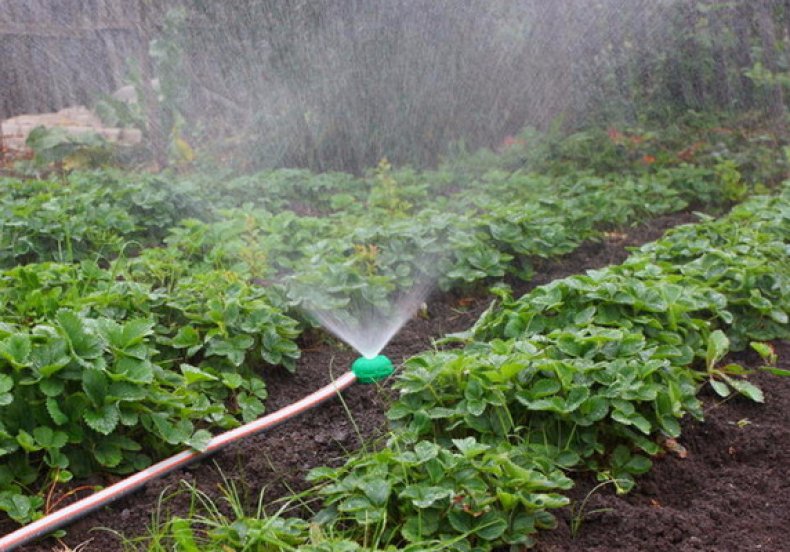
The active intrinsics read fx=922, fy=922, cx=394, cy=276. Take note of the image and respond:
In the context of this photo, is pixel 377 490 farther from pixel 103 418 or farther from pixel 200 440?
pixel 103 418

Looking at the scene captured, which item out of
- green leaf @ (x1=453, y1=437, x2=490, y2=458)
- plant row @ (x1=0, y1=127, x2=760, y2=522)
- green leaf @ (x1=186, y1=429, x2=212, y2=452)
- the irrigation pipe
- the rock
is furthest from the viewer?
the rock

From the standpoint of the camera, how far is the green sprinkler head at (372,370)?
3367 millimetres

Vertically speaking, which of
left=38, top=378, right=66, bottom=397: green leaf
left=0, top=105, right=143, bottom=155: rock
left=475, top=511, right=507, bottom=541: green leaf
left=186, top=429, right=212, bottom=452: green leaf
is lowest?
left=0, top=105, right=143, bottom=155: rock

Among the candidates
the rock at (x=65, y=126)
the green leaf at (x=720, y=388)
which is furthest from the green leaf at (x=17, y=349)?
the rock at (x=65, y=126)

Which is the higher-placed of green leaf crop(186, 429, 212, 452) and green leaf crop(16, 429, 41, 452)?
green leaf crop(16, 429, 41, 452)

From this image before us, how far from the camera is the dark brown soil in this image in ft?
7.84

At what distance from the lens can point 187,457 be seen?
9.16ft

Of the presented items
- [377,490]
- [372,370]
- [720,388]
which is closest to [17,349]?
[377,490]

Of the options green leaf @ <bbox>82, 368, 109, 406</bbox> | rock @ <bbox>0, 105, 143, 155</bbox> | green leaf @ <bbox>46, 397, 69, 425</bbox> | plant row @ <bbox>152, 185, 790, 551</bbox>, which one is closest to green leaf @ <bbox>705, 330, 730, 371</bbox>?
plant row @ <bbox>152, 185, 790, 551</bbox>

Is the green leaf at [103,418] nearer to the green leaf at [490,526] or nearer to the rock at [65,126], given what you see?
the green leaf at [490,526]

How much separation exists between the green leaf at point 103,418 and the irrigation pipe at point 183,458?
174 mm

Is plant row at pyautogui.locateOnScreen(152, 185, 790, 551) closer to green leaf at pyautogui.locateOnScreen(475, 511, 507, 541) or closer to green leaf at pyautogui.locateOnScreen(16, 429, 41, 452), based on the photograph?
green leaf at pyautogui.locateOnScreen(475, 511, 507, 541)

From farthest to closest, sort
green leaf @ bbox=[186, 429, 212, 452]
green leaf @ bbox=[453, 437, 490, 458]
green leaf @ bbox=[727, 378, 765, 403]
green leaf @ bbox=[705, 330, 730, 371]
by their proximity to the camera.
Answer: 1. green leaf @ bbox=[705, 330, 730, 371]
2. green leaf @ bbox=[727, 378, 765, 403]
3. green leaf @ bbox=[186, 429, 212, 452]
4. green leaf @ bbox=[453, 437, 490, 458]

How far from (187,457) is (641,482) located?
1350 mm
